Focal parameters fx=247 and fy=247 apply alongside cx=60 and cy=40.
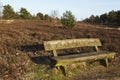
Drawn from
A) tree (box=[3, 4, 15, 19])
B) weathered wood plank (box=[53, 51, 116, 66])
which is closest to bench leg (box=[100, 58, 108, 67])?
weathered wood plank (box=[53, 51, 116, 66])

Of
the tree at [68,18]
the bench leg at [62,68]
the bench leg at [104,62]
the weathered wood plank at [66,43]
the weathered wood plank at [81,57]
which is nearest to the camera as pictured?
the weathered wood plank at [81,57]

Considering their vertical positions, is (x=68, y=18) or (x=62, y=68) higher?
(x=68, y=18)

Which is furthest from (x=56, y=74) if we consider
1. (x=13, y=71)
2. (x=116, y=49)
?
(x=116, y=49)

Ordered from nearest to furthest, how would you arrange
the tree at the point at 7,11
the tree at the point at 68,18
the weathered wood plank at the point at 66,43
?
the weathered wood plank at the point at 66,43 < the tree at the point at 68,18 < the tree at the point at 7,11

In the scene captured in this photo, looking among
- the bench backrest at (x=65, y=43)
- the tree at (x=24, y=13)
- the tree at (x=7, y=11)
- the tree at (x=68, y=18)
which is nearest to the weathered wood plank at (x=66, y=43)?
the bench backrest at (x=65, y=43)

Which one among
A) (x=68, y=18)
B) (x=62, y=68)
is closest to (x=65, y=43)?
(x=62, y=68)

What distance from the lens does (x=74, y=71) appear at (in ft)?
24.5

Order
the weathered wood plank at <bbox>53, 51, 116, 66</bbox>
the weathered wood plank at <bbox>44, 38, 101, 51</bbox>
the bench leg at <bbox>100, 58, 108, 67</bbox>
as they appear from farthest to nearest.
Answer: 1. the bench leg at <bbox>100, 58, 108, 67</bbox>
2. the weathered wood plank at <bbox>44, 38, 101, 51</bbox>
3. the weathered wood plank at <bbox>53, 51, 116, 66</bbox>

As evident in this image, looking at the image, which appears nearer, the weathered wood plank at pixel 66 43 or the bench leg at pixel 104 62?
the weathered wood plank at pixel 66 43

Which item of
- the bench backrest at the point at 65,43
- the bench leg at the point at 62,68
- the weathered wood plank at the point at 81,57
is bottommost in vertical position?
the bench leg at the point at 62,68

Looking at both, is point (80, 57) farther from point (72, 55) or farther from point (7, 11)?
point (7, 11)

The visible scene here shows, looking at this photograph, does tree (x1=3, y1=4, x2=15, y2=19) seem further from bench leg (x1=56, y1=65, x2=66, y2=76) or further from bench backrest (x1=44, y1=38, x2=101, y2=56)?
bench leg (x1=56, y1=65, x2=66, y2=76)

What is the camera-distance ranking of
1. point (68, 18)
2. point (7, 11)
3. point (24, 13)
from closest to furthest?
point (68, 18) < point (7, 11) < point (24, 13)

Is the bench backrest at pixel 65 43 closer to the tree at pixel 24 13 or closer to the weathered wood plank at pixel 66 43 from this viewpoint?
the weathered wood plank at pixel 66 43
